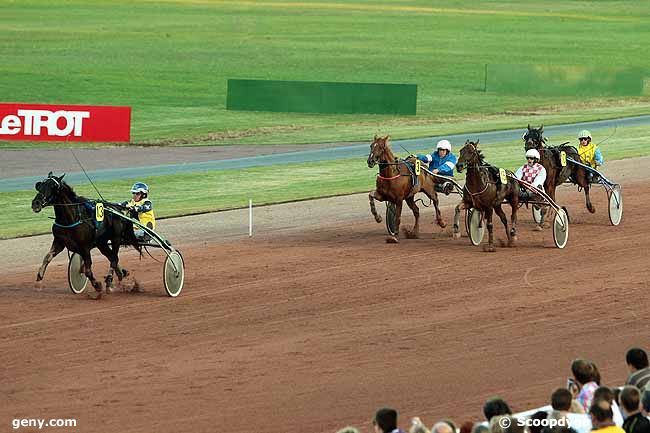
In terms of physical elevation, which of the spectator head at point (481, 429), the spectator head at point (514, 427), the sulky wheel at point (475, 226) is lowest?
the spectator head at point (514, 427)

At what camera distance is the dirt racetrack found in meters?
13.7

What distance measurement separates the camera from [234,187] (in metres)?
31.7

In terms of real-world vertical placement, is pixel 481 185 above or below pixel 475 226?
above

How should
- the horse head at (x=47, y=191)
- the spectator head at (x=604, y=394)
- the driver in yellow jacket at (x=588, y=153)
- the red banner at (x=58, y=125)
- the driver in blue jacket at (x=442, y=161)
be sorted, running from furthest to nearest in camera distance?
1. the red banner at (x=58, y=125)
2. the driver in yellow jacket at (x=588, y=153)
3. the driver in blue jacket at (x=442, y=161)
4. the horse head at (x=47, y=191)
5. the spectator head at (x=604, y=394)

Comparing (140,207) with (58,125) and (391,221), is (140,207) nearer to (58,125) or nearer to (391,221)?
(391,221)

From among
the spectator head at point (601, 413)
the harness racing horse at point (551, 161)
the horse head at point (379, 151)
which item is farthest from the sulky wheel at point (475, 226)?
the spectator head at point (601, 413)

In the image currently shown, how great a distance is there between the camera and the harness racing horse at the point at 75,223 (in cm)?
1794

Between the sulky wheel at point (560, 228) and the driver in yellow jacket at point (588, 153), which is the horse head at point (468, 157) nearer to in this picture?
the sulky wheel at point (560, 228)

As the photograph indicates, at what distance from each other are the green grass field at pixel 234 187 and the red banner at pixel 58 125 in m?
6.61

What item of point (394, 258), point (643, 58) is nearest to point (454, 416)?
point (394, 258)

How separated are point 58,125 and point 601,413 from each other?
104 feet

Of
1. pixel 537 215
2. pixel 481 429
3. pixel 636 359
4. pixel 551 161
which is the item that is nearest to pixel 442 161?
pixel 551 161

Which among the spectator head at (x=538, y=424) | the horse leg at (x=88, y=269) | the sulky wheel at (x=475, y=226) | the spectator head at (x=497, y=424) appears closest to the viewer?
the spectator head at (x=497, y=424)

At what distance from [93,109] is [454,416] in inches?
1136
